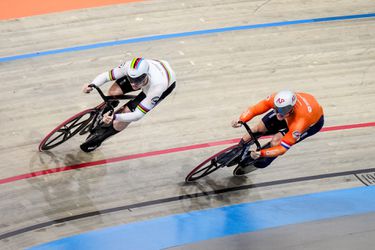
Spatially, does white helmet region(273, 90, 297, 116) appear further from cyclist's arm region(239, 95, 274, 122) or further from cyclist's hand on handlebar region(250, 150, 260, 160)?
cyclist's hand on handlebar region(250, 150, 260, 160)

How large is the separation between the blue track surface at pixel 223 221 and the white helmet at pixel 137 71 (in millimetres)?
1480

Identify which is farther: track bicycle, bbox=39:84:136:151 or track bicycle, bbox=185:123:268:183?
track bicycle, bbox=39:84:136:151

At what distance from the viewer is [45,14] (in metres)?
9.09

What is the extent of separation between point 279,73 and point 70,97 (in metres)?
2.93

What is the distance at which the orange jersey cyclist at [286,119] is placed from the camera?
5504 mm

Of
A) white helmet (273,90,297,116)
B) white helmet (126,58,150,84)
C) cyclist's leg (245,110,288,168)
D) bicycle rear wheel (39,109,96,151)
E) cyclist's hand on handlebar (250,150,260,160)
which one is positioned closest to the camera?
white helmet (273,90,297,116)

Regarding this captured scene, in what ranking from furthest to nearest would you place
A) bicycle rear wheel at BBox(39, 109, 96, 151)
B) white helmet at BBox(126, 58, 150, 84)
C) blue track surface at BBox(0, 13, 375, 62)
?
blue track surface at BBox(0, 13, 375, 62)
bicycle rear wheel at BBox(39, 109, 96, 151)
white helmet at BBox(126, 58, 150, 84)

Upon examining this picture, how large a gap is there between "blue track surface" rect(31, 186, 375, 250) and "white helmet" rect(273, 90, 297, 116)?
1219 millimetres

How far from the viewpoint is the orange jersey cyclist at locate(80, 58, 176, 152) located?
5746 mm

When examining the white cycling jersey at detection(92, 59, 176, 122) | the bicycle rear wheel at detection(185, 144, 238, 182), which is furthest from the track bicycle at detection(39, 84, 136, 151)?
the bicycle rear wheel at detection(185, 144, 238, 182)

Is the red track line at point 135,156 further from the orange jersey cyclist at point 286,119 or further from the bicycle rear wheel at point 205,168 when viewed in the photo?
the orange jersey cyclist at point 286,119

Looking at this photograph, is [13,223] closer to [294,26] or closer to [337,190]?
[337,190]

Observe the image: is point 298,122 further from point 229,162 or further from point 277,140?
point 229,162

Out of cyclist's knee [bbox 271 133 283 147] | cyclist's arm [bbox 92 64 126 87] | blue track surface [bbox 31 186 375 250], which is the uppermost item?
cyclist's arm [bbox 92 64 126 87]
